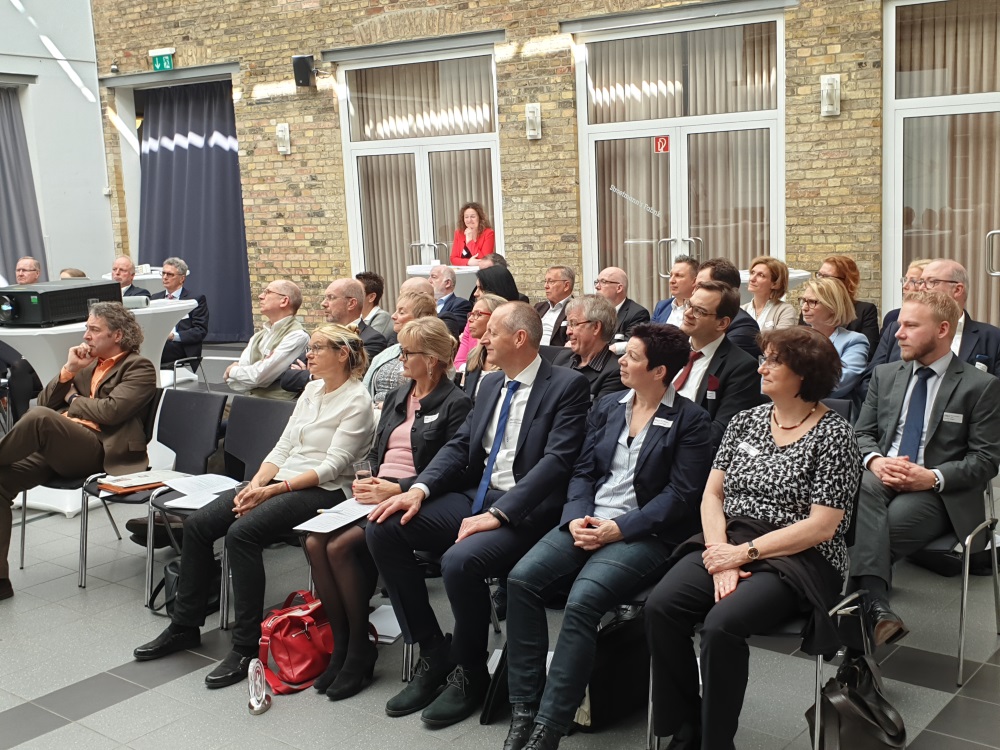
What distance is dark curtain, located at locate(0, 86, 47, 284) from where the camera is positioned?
12.1 m

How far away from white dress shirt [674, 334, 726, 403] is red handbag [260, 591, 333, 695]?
1696 millimetres

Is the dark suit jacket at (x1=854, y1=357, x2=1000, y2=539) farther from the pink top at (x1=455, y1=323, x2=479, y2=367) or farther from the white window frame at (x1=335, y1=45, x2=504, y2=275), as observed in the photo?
the white window frame at (x1=335, y1=45, x2=504, y2=275)

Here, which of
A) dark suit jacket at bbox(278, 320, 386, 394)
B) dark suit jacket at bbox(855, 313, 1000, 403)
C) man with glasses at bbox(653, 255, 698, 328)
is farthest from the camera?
man with glasses at bbox(653, 255, 698, 328)

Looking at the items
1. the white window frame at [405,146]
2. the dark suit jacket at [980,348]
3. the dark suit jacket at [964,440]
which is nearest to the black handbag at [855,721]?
the dark suit jacket at [964,440]

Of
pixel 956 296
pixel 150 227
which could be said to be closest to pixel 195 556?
pixel 956 296

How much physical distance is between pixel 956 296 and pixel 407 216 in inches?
270

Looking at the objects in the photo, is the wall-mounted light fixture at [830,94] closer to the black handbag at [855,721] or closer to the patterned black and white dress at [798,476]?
the patterned black and white dress at [798,476]

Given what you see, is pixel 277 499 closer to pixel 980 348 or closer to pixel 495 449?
pixel 495 449

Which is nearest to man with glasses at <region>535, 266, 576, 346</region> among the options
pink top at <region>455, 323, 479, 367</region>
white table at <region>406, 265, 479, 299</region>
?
pink top at <region>455, 323, 479, 367</region>

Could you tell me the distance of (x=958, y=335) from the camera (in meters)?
4.74

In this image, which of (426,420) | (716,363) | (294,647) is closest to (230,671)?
(294,647)

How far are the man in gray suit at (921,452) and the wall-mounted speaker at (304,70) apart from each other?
7.92m

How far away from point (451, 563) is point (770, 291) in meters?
3.02

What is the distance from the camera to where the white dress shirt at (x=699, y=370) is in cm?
424
